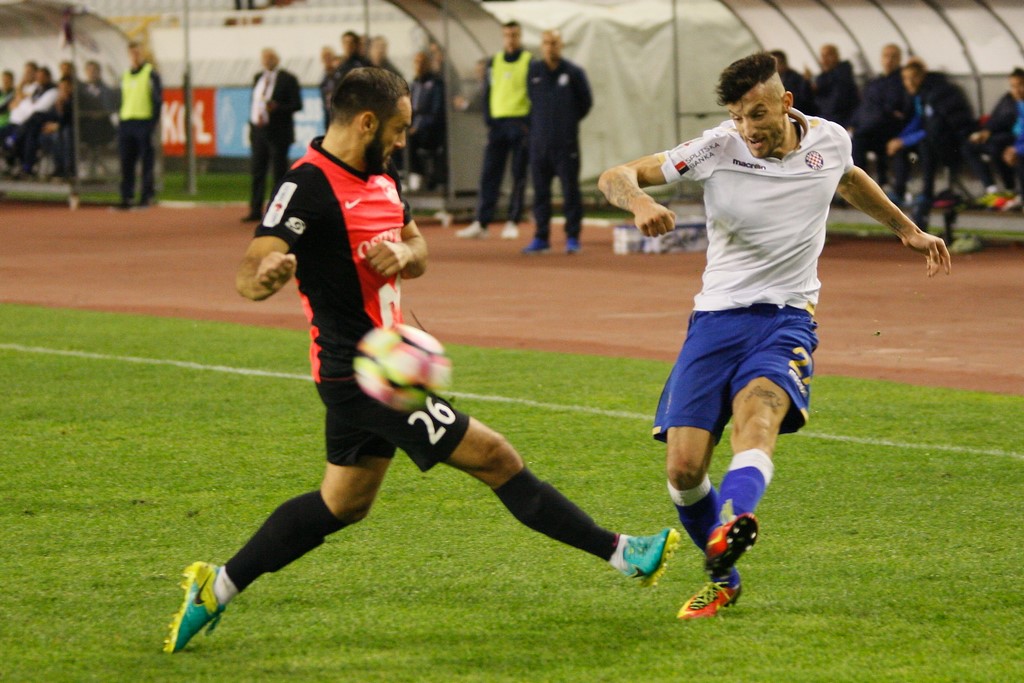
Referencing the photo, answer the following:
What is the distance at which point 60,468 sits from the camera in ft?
26.3

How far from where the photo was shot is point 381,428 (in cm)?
508

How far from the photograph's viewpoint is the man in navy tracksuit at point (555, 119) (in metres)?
18.7

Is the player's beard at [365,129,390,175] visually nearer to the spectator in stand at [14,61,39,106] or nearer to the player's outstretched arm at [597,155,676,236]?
the player's outstretched arm at [597,155,676,236]

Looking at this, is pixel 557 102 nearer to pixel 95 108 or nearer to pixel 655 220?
pixel 95 108

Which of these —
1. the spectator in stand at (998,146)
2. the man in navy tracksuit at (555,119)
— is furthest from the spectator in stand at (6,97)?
the spectator in stand at (998,146)

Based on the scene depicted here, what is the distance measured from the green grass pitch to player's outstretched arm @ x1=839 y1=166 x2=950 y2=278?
3.70 feet

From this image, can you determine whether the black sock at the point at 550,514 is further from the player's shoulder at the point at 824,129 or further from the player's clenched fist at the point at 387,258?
the player's shoulder at the point at 824,129

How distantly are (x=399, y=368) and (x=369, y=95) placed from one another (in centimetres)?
85

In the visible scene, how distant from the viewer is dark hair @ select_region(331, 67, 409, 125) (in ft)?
16.6

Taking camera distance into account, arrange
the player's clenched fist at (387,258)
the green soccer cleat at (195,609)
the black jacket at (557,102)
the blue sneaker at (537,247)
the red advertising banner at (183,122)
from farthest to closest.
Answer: the red advertising banner at (183,122), the blue sneaker at (537,247), the black jacket at (557,102), the green soccer cleat at (195,609), the player's clenched fist at (387,258)

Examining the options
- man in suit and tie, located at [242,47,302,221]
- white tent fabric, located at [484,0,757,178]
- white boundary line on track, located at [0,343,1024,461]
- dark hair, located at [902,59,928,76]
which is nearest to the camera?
white boundary line on track, located at [0,343,1024,461]

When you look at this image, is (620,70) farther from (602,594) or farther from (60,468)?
(602,594)

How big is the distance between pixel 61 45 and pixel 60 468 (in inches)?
914

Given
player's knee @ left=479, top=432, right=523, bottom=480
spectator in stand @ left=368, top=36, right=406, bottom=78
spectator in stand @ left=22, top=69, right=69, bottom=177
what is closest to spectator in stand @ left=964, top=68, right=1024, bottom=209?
spectator in stand @ left=368, top=36, right=406, bottom=78
